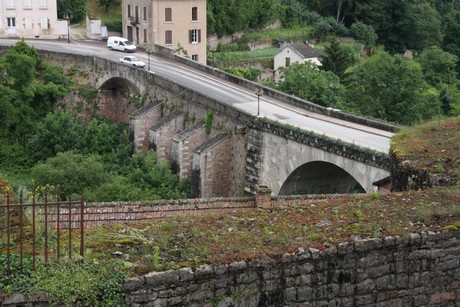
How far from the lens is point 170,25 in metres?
54.6

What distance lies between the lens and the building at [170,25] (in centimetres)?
5425

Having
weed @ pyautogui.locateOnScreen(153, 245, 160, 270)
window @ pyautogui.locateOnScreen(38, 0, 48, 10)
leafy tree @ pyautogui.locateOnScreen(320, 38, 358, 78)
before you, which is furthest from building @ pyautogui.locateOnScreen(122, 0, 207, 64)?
weed @ pyautogui.locateOnScreen(153, 245, 160, 270)

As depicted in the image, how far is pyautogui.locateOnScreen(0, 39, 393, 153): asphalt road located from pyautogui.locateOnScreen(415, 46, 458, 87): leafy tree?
21.3 metres

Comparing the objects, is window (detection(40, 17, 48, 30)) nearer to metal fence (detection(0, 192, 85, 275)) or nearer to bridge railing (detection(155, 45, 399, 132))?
bridge railing (detection(155, 45, 399, 132))

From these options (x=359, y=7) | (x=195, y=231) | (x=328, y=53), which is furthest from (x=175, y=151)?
(x=359, y=7)

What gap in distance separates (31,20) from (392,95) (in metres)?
23.1

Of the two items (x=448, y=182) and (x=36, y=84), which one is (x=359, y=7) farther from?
(x=448, y=182)

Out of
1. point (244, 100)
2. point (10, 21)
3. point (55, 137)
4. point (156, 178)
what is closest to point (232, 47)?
point (10, 21)

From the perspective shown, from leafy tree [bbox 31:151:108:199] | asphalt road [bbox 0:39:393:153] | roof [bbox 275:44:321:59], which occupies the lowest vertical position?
leafy tree [bbox 31:151:108:199]

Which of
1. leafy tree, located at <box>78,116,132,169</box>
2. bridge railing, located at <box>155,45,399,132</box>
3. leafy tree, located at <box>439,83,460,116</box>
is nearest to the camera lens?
bridge railing, located at <box>155,45,399,132</box>

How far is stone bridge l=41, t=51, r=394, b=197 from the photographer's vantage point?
3431 cm

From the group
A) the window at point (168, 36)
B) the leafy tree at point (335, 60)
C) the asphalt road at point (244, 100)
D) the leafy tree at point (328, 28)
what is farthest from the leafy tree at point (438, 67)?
the asphalt road at point (244, 100)

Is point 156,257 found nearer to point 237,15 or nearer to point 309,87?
point 309,87

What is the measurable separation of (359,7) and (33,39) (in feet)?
109
